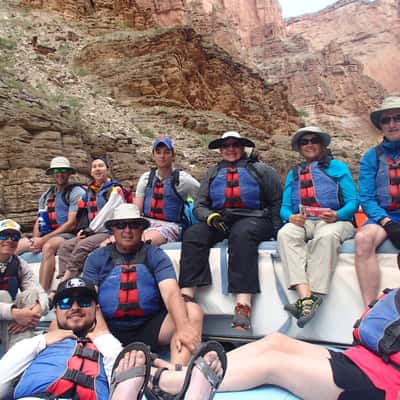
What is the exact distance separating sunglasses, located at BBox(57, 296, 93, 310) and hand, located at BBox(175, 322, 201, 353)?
0.57m

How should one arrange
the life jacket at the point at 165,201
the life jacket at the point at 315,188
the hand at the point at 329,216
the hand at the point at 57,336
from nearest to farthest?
the hand at the point at 57,336 → the hand at the point at 329,216 → the life jacket at the point at 315,188 → the life jacket at the point at 165,201

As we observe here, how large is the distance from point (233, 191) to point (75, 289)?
5.10ft

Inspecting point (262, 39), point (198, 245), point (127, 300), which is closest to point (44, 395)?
point (127, 300)

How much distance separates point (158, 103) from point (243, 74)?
24.4 ft

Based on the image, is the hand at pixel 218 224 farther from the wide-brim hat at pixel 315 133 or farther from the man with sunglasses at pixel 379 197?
the man with sunglasses at pixel 379 197

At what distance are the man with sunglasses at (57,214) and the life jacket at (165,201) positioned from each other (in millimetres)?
966

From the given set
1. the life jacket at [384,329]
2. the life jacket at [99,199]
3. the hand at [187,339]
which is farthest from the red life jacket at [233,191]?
the life jacket at [384,329]

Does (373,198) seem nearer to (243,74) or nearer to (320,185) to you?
(320,185)

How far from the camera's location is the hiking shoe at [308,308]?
2514 millimetres

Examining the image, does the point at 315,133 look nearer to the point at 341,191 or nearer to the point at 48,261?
the point at 341,191

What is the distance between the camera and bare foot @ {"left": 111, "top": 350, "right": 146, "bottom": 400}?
63.6 inches

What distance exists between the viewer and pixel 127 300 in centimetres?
268

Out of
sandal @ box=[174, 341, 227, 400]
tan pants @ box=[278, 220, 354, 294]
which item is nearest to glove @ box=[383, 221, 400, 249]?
tan pants @ box=[278, 220, 354, 294]

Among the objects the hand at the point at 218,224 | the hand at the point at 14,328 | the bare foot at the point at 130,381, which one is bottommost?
the hand at the point at 14,328
